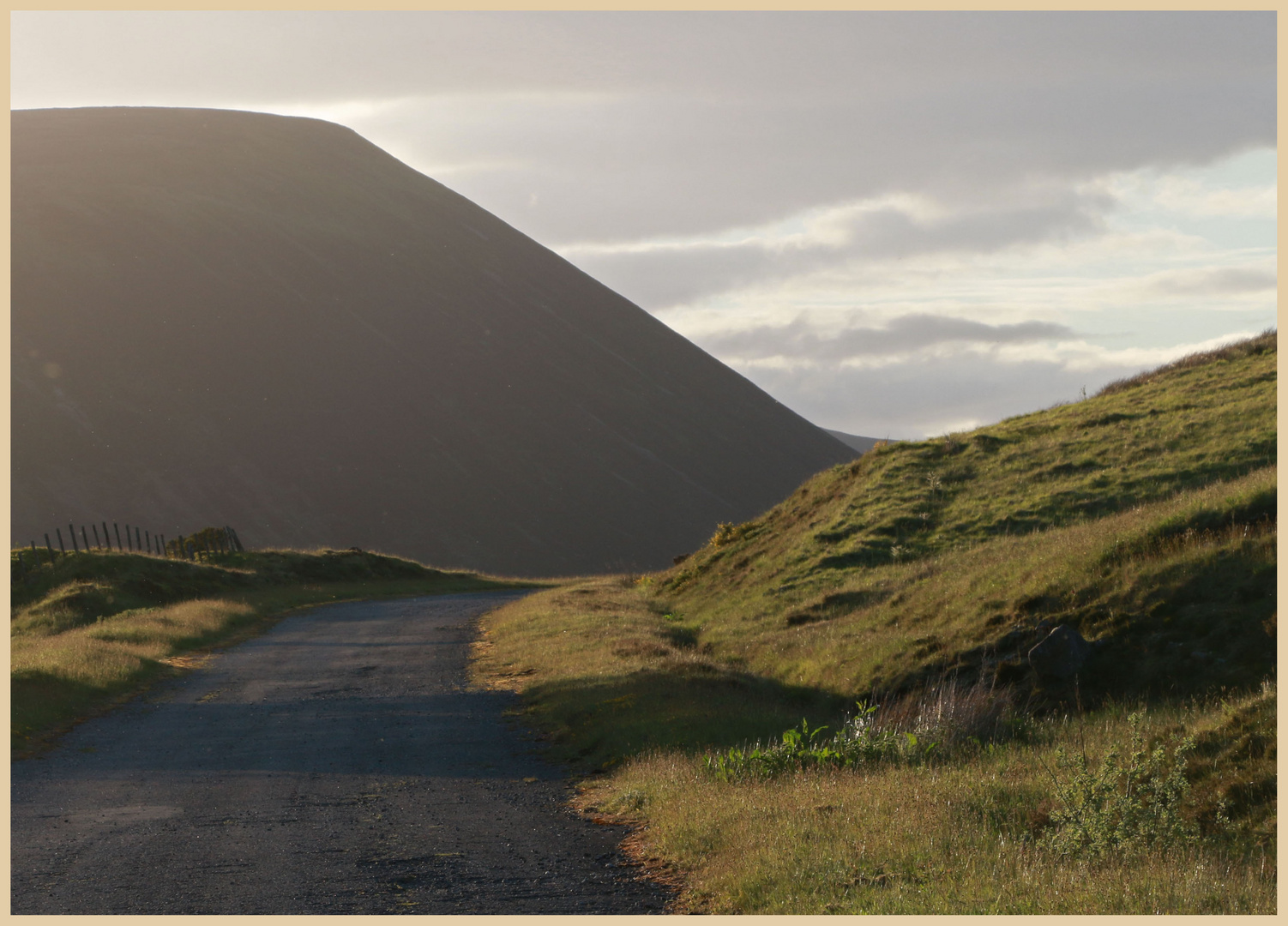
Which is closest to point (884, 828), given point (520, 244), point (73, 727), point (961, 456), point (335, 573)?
point (73, 727)

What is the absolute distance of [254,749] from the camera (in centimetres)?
1355

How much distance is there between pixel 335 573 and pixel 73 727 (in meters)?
34.0

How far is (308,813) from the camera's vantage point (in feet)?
33.4

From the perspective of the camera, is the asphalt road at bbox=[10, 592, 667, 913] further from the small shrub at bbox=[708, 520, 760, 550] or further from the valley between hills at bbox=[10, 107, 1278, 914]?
the small shrub at bbox=[708, 520, 760, 550]

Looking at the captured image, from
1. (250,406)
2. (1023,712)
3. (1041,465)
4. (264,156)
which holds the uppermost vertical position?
(264,156)

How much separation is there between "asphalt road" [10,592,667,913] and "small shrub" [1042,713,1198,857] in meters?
3.16

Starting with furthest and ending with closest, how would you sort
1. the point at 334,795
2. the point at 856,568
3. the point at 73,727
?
the point at 856,568, the point at 73,727, the point at 334,795

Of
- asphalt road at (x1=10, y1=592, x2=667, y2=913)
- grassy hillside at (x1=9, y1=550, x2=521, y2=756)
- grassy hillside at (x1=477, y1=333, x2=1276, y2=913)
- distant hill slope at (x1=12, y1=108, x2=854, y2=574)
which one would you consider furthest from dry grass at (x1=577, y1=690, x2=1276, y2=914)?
distant hill slope at (x1=12, y1=108, x2=854, y2=574)

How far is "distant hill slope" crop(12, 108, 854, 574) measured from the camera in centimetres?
8756

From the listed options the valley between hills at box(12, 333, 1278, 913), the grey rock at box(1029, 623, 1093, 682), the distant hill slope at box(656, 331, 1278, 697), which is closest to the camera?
the valley between hills at box(12, 333, 1278, 913)

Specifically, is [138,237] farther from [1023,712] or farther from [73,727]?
[1023,712]

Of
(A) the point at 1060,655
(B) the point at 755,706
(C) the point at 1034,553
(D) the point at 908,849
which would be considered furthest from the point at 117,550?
(D) the point at 908,849

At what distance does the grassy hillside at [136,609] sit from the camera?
17.4 meters

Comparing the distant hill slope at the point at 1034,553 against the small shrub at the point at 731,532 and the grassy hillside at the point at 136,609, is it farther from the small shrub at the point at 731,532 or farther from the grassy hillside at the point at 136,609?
the grassy hillside at the point at 136,609
